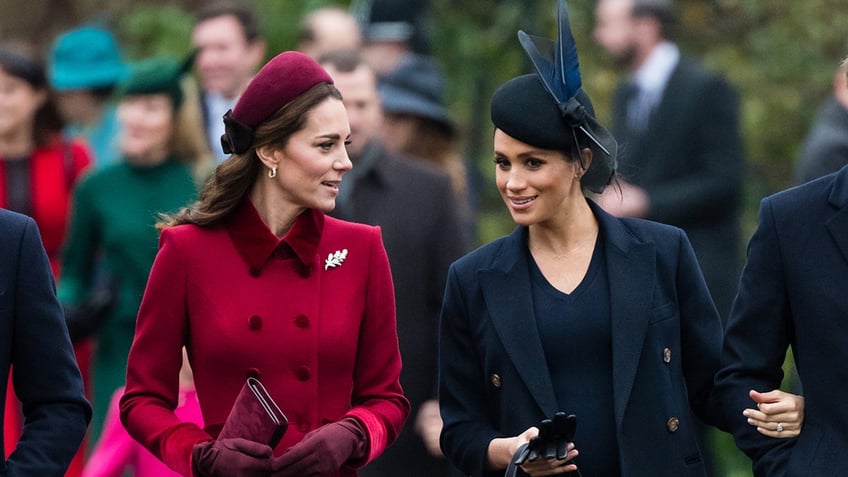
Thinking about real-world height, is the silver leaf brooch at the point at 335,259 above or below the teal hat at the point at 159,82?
below

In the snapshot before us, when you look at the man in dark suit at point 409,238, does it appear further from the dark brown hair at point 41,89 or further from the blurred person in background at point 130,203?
the dark brown hair at point 41,89

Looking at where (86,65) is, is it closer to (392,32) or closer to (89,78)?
(89,78)

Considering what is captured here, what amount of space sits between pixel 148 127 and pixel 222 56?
4.53 ft

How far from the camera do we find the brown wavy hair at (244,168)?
6.29 m

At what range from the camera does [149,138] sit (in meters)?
9.67

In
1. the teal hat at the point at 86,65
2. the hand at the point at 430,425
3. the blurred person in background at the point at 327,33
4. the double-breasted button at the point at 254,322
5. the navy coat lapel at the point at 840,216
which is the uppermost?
the navy coat lapel at the point at 840,216

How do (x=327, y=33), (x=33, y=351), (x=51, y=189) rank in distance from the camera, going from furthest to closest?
(x=327, y=33), (x=51, y=189), (x=33, y=351)

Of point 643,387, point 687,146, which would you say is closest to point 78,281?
point 687,146

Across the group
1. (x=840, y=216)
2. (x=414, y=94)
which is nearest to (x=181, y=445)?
(x=840, y=216)

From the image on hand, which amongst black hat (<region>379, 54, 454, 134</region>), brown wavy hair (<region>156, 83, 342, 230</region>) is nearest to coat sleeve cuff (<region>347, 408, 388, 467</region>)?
brown wavy hair (<region>156, 83, 342, 230</region>)

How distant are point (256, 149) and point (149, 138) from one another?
340cm

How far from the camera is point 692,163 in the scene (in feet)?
35.2

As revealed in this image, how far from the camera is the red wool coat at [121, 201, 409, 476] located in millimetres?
6219

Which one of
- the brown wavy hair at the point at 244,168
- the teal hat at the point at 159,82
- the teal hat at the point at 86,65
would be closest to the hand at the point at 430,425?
the teal hat at the point at 159,82
